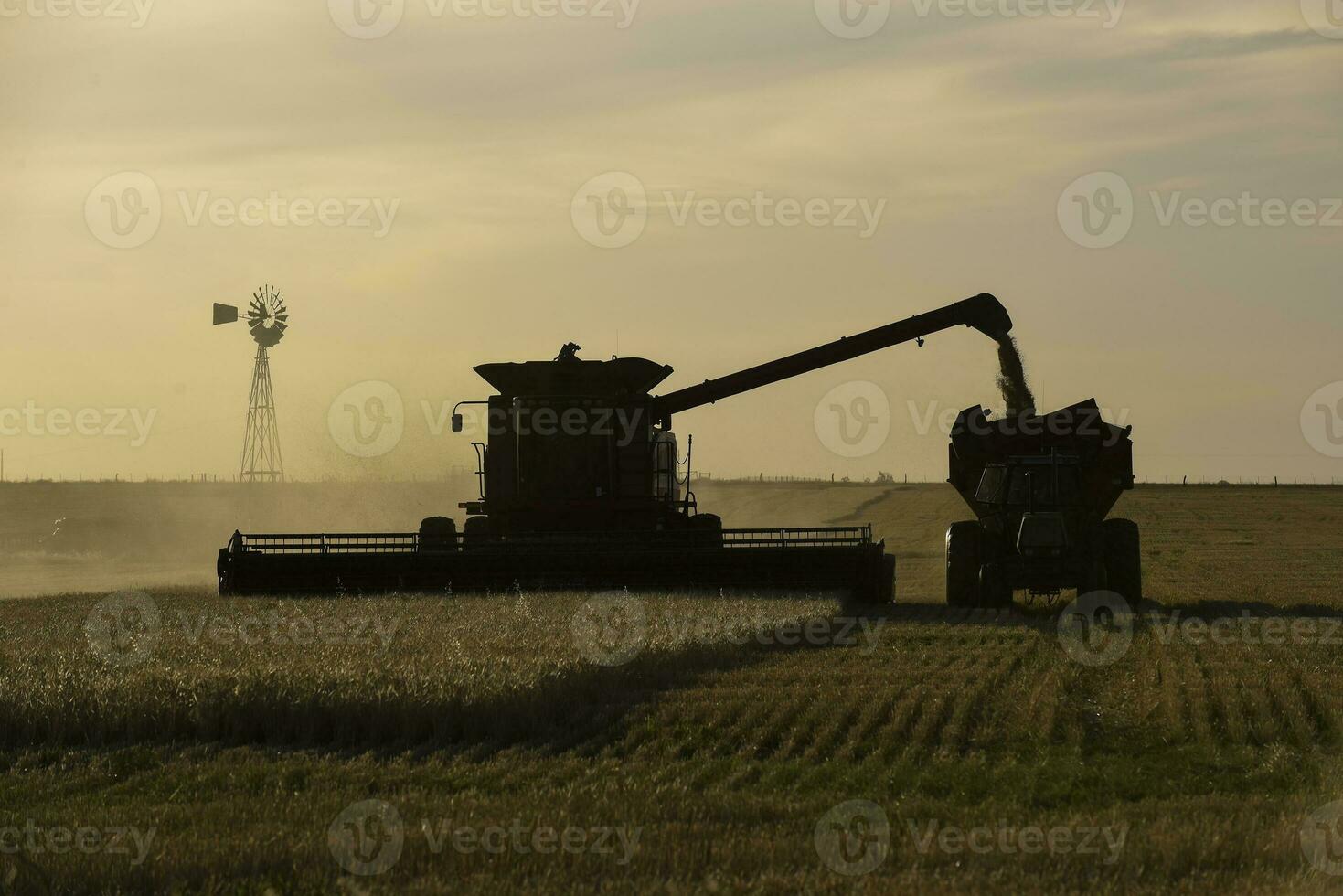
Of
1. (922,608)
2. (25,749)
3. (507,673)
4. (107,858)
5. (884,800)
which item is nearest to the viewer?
(107,858)

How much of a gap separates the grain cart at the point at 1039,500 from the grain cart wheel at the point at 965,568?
1cm

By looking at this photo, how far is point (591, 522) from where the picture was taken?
2466 cm

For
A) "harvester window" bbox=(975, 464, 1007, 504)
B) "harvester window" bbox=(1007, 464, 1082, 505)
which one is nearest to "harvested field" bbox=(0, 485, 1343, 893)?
"harvester window" bbox=(1007, 464, 1082, 505)

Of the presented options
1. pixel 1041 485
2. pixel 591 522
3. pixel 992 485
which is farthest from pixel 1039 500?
pixel 591 522

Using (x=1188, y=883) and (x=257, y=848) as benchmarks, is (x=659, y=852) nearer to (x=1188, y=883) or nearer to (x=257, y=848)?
(x=257, y=848)

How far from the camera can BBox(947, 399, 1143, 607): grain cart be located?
21328mm

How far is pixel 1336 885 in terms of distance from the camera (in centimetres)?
705

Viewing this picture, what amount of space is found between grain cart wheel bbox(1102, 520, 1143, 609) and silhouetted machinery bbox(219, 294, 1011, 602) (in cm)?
306

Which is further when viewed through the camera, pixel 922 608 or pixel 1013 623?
pixel 922 608

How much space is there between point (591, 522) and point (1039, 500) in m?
6.71

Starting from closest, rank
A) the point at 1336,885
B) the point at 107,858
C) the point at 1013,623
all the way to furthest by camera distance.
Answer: the point at 1336,885 → the point at 107,858 → the point at 1013,623

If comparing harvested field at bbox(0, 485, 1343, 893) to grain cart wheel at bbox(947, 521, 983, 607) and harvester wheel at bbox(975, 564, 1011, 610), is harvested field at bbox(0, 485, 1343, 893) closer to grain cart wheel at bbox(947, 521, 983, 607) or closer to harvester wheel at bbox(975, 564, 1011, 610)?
harvester wheel at bbox(975, 564, 1011, 610)

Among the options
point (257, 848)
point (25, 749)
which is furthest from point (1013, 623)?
point (257, 848)

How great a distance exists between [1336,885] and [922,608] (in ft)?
48.9
